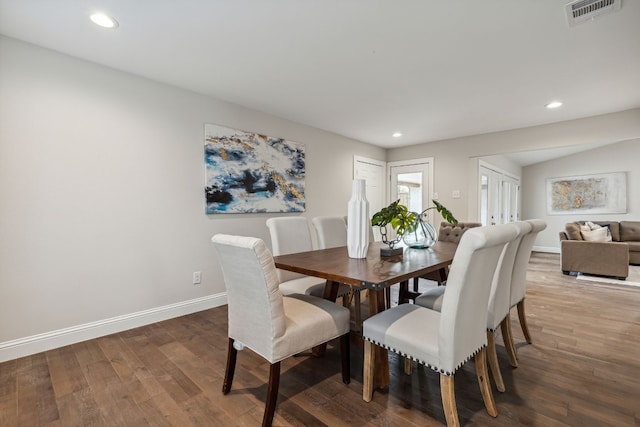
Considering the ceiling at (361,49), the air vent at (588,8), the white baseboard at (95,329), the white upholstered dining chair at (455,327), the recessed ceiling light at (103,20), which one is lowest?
the white baseboard at (95,329)

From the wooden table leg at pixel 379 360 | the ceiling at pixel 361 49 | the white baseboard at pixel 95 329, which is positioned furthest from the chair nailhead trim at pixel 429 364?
the white baseboard at pixel 95 329

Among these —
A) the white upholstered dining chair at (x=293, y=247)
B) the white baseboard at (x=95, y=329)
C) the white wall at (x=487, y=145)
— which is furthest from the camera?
the white wall at (x=487, y=145)

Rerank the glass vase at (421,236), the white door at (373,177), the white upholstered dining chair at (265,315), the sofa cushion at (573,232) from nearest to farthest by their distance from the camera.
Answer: the white upholstered dining chair at (265,315) → the glass vase at (421,236) → the sofa cushion at (573,232) → the white door at (373,177)

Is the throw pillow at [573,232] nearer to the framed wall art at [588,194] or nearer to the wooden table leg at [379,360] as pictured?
the framed wall art at [588,194]

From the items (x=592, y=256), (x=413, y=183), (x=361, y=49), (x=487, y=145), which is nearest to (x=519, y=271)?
(x=361, y=49)

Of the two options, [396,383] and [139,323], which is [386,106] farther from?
[139,323]

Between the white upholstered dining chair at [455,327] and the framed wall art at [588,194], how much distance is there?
25.0 feet

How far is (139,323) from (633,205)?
920 cm

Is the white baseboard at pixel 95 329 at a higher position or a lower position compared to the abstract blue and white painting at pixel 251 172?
lower

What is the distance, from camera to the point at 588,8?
174 centimetres

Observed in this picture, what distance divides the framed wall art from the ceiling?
4342 millimetres

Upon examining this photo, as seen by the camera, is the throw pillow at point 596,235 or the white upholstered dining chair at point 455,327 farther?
the throw pillow at point 596,235

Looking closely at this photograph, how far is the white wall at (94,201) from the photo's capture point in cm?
211

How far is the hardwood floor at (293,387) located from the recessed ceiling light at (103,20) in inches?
89.3
